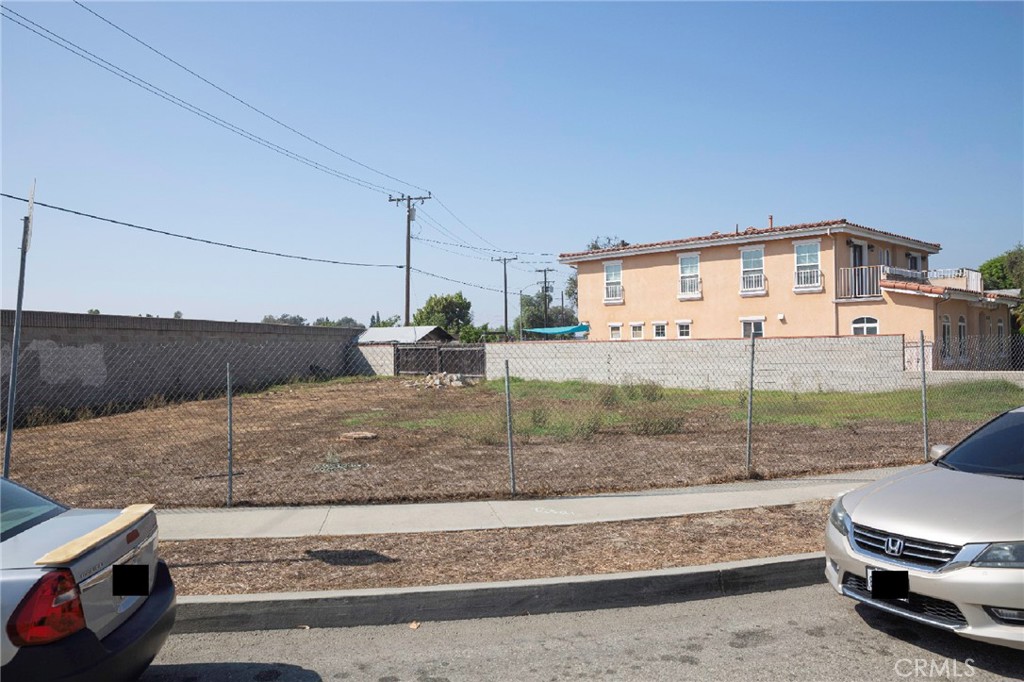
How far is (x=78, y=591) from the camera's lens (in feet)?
10.7

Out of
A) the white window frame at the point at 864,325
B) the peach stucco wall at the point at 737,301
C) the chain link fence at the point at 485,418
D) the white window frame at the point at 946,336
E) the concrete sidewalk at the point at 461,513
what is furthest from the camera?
the white window frame at the point at 864,325

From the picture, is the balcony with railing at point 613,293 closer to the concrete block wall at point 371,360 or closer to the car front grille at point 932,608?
Result: the concrete block wall at point 371,360

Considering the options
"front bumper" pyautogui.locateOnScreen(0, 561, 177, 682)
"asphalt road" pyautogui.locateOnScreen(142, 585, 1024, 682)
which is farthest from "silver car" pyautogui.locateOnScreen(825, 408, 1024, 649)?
"front bumper" pyautogui.locateOnScreen(0, 561, 177, 682)

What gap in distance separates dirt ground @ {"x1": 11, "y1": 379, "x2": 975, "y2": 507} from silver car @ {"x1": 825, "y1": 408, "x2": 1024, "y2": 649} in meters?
4.27

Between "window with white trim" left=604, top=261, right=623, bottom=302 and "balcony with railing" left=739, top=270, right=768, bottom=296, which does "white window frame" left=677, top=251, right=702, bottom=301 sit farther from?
"window with white trim" left=604, top=261, right=623, bottom=302

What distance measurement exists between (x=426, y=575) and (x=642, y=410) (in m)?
10.9

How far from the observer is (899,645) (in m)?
4.57

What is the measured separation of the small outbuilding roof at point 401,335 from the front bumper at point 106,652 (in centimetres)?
3569

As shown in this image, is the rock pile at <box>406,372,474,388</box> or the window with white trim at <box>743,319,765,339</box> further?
the window with white trim at <box>743,319,765,339</box>

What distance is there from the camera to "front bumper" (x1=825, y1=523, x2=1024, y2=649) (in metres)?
3.94

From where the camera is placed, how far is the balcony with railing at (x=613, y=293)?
36375mm

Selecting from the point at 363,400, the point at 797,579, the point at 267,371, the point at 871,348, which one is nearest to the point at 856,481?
the point at 797,579

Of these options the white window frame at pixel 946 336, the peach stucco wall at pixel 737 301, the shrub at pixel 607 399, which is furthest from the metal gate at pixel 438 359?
the white window frame at pixel 946 336

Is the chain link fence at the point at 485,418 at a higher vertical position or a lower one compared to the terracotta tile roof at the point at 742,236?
lower
